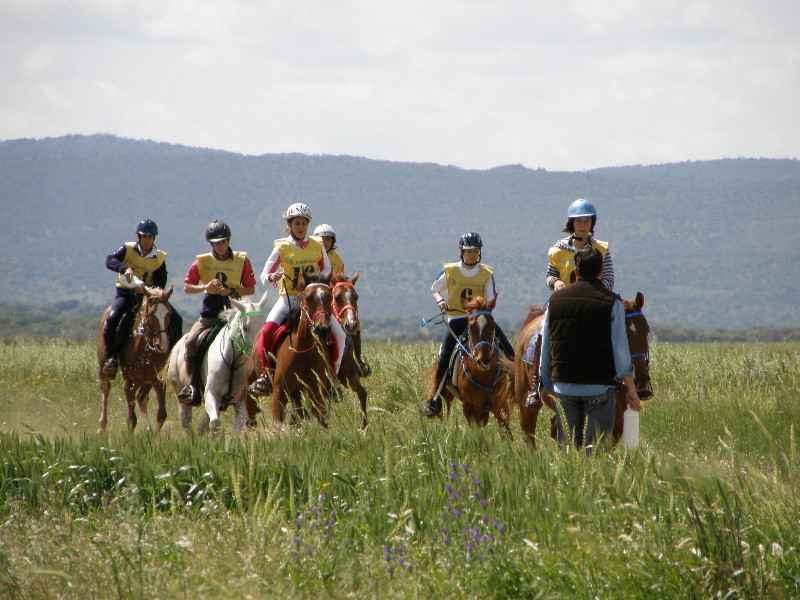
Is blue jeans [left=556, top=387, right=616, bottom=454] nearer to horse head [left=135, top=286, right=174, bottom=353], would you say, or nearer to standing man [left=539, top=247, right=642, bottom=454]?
standing man [left=539, top=247, right=642, bottom=454]

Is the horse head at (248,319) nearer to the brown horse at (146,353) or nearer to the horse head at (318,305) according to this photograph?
the horse head at (318,305)

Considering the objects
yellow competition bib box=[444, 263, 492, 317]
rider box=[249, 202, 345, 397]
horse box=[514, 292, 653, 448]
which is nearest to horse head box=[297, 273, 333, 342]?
rider box=[249, 202, 345, 397]

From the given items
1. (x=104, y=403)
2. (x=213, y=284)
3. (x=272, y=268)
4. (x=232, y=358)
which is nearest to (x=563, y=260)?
(x=272, y=268)

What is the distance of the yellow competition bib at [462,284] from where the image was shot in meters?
11.6

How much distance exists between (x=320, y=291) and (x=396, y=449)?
11.6 ft

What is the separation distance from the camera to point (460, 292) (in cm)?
1163

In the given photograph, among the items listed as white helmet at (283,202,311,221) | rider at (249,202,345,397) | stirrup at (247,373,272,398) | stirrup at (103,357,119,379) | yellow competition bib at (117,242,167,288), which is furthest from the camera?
yellow competition bib at (117,242,167,288)

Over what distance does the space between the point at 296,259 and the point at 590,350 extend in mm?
5189

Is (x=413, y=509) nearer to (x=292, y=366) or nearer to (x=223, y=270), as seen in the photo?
(x=292, y=366)

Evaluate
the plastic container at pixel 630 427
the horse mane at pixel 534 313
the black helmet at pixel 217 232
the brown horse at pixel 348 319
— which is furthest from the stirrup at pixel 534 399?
the black helmet at pixel 217 232

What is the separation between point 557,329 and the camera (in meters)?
7.49

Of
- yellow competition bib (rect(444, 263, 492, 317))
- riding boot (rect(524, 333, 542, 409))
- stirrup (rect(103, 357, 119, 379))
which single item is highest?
yellow competition bib (rect(444, 263, 492, 317))

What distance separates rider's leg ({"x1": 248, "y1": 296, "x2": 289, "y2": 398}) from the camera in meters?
10.8

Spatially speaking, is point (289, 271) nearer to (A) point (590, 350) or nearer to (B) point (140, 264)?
(B) point (140, 264)
